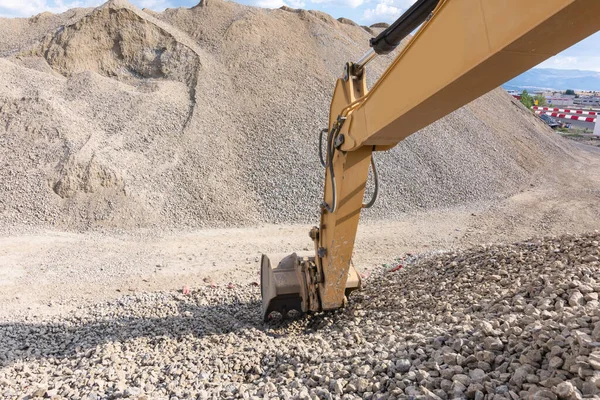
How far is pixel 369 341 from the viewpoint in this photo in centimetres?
412

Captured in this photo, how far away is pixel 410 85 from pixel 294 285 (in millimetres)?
2917

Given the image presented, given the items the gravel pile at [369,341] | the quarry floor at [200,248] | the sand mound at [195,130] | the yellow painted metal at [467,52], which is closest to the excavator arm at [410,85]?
the yellow painted metal at [467,52]

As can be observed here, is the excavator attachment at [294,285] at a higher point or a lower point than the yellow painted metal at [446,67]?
lower

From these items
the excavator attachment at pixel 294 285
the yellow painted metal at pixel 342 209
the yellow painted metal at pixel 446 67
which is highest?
the yellow painted metal at pixel 446 67

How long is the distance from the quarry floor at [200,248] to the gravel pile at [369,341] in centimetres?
112

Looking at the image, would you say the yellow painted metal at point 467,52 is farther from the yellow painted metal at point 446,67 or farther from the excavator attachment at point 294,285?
the excavator attachment at point 294,285

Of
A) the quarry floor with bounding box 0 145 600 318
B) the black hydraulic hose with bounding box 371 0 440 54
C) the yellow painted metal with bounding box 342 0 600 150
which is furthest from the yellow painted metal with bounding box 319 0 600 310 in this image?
the quarry floor with bounding box 0 145 600 318

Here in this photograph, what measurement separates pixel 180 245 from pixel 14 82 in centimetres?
794

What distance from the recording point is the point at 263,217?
10555 millimetres

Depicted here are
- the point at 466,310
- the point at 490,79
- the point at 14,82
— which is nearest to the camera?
the point at 490,79

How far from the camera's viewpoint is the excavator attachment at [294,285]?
4.94 metres

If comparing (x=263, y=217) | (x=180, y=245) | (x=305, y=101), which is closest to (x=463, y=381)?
(x=180, y=245)

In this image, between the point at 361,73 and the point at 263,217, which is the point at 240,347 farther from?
the point at 263,217

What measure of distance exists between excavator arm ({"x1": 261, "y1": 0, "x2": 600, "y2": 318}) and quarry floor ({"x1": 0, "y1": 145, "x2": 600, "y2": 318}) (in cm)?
261
